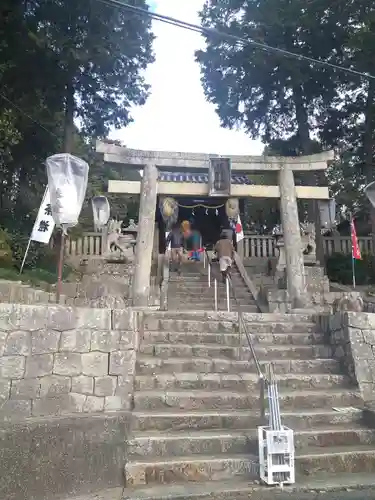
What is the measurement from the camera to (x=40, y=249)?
529 inches

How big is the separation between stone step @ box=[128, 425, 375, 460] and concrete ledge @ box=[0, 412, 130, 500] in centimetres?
24

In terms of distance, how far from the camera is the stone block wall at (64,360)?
4043mm

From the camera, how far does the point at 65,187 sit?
5793 millimetres

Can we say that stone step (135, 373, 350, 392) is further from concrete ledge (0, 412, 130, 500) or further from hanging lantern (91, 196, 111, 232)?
hanging lantern (91, 196, 111, 232)

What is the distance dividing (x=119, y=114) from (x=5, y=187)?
16.7ft

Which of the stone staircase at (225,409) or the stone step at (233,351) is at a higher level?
the stone step at (233,351)

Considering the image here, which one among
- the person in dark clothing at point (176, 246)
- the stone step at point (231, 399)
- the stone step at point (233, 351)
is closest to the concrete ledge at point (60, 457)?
the stone step at point (231, 399)

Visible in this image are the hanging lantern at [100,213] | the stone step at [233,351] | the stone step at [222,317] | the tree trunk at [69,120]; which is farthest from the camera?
the hanging lantern at [100,213]

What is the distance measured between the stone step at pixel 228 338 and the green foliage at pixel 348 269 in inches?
344

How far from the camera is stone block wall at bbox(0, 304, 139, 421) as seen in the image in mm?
4043

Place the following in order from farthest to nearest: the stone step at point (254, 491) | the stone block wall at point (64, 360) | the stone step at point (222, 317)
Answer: the stone step at point (222, 317), the stone block wall at point (64, 360), the stone step at point (254, 491)

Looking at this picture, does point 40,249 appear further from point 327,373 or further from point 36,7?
point 327,373

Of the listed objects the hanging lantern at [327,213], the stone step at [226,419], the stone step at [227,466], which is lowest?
the stone step at [227,466]

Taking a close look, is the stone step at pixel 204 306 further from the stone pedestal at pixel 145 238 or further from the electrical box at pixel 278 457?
the electrical box at pixel 278 457
